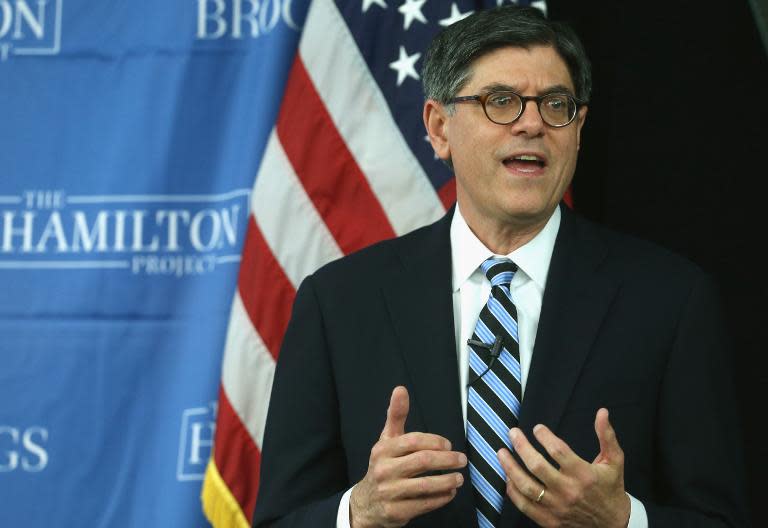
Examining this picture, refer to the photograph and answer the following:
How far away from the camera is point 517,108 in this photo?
72.1 inches

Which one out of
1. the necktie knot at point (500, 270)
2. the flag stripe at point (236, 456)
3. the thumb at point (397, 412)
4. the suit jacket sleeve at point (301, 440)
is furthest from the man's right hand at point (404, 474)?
the flag stripe at point (236, 456)

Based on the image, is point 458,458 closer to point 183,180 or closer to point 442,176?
point 442,176

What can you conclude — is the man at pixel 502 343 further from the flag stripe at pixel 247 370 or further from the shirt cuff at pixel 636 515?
the flag stripe at pixel 247 370

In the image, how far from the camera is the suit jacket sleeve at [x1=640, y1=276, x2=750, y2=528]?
169 cm

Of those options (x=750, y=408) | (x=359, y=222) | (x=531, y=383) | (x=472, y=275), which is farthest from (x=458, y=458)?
(x=750, y=408)

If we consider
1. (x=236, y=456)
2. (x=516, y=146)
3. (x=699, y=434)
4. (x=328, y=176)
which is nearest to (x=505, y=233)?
(x=516, y=146)

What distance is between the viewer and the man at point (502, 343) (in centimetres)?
170

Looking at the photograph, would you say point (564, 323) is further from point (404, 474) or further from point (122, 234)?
point (122, 234)

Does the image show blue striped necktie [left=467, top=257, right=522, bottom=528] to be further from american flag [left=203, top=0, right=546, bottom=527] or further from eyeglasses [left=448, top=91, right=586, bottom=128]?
american flag [left=203, top=0, right=546, bottom=527]

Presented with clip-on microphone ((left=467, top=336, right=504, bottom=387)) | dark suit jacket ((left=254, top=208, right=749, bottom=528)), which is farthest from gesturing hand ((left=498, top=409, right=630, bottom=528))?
clip-on microphone ((left=467, top=336, right=504, bottom=387))

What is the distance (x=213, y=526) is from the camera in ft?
9.07

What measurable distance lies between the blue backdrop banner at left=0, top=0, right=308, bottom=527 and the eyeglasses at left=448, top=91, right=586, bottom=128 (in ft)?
3.99

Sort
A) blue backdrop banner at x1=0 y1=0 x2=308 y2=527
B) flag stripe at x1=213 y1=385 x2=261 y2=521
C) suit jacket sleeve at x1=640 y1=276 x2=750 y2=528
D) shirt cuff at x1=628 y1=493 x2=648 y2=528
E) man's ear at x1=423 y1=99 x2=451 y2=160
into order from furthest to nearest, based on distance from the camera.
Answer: blue backdrop banner at x1=0 y1=0 x2=308 y2=527
flag stripe at x1=213 y1=385 x2=261 y2=521
man's ear at x1=423 y1=99 x2=451 y2=160
suit jacket sleeve at x1=640 y1=276 x2=750 y2=528
shirt cuff at x1=628 y1=493 x2=648 y2=528

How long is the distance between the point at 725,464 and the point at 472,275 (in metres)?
0.53
